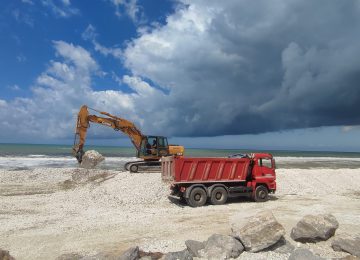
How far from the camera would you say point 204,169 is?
1672 centimetres

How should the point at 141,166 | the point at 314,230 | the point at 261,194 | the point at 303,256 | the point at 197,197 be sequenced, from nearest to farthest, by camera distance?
1. the point at 303,256
2. the point at 314,230
3. the point at 197,197
4. the point at 261,194
5. the point at 141,166

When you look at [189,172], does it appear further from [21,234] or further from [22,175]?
[22,175]

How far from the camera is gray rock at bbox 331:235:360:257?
9.01 m

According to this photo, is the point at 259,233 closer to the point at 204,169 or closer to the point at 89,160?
the point at 204,169

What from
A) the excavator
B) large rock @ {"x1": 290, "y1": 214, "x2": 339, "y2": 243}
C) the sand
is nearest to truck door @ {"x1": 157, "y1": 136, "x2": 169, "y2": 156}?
the excavator

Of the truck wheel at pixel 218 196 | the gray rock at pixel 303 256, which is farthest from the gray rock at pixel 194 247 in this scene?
the truck wheel at pixel 218 196

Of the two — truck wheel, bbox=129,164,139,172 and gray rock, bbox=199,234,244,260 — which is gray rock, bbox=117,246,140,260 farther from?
truck wheel, bbox=129,164,139,172

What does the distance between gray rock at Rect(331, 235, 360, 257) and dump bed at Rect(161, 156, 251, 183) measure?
7689 mm

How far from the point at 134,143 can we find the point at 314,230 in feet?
61.3

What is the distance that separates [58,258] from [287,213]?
30.6 feet

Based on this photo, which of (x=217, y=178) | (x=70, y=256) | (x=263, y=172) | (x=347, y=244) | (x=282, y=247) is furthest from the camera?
(x=263, y=172)

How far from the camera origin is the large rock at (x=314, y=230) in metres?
9.99

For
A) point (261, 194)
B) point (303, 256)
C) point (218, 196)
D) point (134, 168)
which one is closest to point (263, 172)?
point (261, 194)

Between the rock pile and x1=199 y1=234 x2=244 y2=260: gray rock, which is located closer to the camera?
the rock pile
